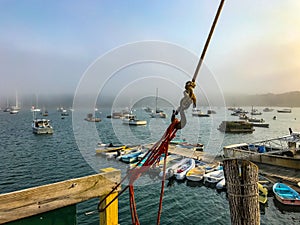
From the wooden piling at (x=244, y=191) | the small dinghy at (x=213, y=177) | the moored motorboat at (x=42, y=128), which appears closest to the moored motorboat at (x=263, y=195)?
the small dinghy at (x=213, y=177)

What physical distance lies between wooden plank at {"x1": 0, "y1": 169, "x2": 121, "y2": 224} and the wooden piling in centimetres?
158

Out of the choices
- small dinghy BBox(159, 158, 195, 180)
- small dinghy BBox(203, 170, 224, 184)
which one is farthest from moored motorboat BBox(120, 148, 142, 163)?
small dinghy BBox(203, 170, 224, 184)

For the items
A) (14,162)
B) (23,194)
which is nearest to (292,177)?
(23,194)

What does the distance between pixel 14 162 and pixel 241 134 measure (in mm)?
46201

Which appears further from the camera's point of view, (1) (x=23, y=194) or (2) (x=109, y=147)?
(2) (x=109, y=147)

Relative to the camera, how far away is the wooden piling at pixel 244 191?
308 centimetres

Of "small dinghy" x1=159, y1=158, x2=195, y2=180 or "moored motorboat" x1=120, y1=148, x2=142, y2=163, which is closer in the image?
"small dinghy" x1=159, y1=158, x2=195, y2=180

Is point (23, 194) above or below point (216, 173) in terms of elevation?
above

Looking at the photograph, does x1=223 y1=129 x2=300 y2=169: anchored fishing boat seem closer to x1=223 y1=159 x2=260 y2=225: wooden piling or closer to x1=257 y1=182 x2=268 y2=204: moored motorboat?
x1=257 y1=182 x2=268 y2=204: moored motorboat

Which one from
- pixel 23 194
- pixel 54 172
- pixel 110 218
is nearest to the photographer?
pixel 23 194

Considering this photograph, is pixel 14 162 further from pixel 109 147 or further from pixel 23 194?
pixel 23 194

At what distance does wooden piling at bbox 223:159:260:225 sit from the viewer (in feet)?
10.1

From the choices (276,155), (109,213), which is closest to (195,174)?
(276,155)

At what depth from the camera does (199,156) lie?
965 inches
